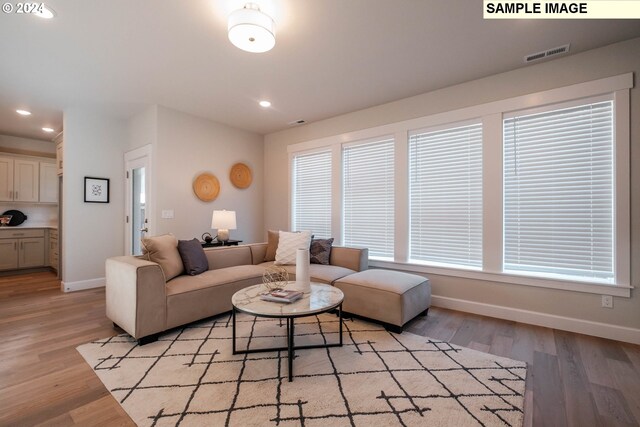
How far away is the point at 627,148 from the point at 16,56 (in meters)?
5.69

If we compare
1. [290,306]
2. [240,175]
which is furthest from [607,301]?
[240,175]

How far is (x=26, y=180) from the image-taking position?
214 inches

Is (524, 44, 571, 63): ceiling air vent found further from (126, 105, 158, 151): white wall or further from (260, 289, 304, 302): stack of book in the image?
(126, 105, 158, 151): white wall

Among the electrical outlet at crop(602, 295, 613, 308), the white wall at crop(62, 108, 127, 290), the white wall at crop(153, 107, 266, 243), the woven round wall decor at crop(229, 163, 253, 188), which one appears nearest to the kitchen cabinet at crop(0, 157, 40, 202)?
the white wall at crop(62, 108, 127, 290)

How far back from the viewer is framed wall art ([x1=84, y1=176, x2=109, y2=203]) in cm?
431

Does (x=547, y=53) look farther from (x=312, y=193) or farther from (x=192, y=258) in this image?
(x=192, y=258)

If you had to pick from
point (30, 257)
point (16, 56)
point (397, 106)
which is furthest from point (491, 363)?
point (30, 257)

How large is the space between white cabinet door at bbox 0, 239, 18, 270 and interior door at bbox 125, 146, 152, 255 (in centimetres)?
244

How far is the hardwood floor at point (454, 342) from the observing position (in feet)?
5.29

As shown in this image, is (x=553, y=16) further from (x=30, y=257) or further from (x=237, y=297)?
(x=30, y=257)

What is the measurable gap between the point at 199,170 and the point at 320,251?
233 cm

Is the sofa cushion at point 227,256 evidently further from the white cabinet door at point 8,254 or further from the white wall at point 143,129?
the white cabinet door at point 8,254

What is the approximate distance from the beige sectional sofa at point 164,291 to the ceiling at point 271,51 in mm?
1973

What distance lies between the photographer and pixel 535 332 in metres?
2.69
